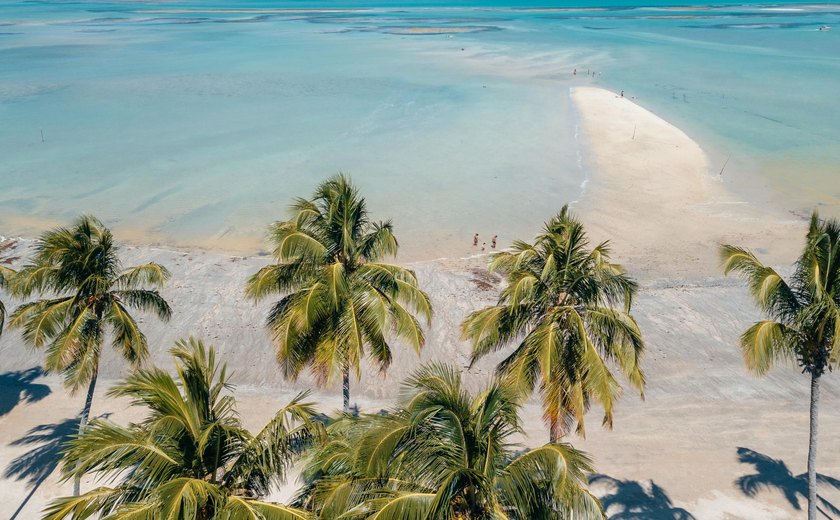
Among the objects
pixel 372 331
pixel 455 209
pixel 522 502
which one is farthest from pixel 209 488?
pixel 455 209

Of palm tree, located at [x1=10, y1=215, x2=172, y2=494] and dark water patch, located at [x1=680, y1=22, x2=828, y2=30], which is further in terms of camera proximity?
dark water patch, located at [x1=680, y1=22, x2=828, y2=30]

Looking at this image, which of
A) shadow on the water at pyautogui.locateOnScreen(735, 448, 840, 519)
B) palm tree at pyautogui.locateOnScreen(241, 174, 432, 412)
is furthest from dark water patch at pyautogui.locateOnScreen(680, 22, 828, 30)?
palm tree at pyautogui.locateOnScreen(241, 174, 432, 412)

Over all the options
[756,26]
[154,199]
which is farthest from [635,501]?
[756,26]

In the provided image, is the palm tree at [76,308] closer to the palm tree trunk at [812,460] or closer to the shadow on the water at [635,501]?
the shadow on the water at [635,501]

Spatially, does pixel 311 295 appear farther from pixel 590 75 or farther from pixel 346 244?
pixel 590 75

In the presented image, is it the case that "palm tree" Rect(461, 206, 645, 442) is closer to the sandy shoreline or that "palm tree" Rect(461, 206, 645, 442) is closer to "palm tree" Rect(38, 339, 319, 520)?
"palm tree" Rect(38, 339, 319, 520)

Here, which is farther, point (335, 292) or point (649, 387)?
point (649, 387)

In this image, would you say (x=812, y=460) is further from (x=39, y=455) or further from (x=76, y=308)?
(x=39, y=455)
